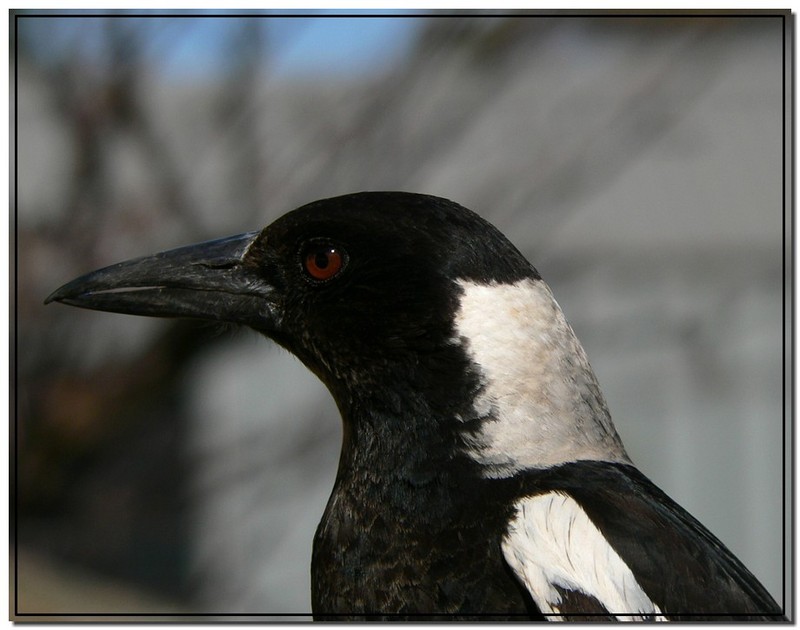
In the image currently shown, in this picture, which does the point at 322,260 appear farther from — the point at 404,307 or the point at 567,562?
the point at 567,562

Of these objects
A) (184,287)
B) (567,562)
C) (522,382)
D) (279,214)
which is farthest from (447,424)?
(279,214)

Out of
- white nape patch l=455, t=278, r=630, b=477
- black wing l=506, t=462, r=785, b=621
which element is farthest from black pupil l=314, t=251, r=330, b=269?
black wing l=506, t=462, r=785, b=621

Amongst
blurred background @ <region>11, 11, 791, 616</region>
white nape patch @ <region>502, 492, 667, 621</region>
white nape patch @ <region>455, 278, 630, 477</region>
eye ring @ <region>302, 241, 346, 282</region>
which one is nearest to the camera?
white nape patch @ <region>502, 492, 667, 621</region>

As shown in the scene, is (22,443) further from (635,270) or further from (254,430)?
(635,270)

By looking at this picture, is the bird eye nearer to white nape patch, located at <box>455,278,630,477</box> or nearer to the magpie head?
the magpie head

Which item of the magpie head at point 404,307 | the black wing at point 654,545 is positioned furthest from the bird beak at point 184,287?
the black wing at point 654,545

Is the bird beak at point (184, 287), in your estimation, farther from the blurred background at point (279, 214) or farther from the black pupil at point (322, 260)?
the blurred background at point (279, 214)
